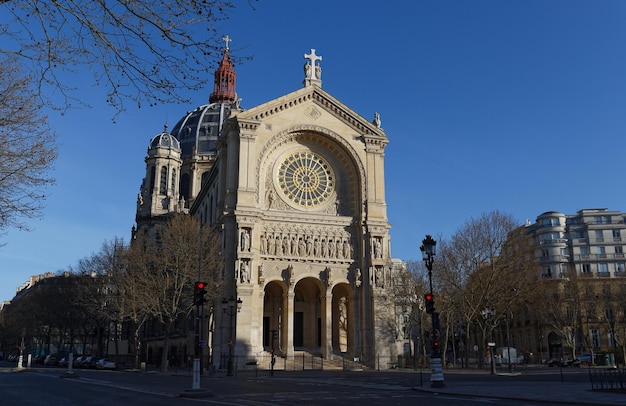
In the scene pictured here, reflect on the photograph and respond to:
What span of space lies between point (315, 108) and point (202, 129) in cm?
4797

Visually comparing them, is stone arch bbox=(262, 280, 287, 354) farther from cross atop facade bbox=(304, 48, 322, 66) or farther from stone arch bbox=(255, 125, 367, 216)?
cross atop facade bbox=(304, 48, 322, 66)

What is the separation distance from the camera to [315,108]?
5212 cm

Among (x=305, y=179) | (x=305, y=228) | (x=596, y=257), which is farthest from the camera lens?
(x=596, y=257)

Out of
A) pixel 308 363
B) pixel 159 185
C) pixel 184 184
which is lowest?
pixel 308 363

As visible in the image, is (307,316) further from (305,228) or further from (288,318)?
(305,228)

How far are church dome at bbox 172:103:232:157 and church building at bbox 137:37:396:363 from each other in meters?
39.1

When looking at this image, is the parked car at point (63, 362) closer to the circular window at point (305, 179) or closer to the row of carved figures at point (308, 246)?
the row of carved figures at point (308, 246)

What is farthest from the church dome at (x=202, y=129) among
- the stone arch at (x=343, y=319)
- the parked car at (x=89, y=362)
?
the stone arch at (x=343, y=319)

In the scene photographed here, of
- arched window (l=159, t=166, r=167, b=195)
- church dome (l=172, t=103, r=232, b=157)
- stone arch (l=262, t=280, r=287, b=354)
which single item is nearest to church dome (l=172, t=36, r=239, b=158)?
church dome (l=172, t=103, r=232, b=157)

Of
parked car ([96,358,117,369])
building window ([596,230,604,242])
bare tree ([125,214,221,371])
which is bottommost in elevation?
parked car ([96,358,117,369])

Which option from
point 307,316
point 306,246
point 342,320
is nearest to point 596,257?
point 342,320

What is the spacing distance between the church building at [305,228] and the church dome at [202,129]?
1539 inches

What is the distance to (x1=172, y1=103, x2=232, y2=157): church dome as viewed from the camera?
93.8m

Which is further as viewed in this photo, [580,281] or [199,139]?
[199,139]
